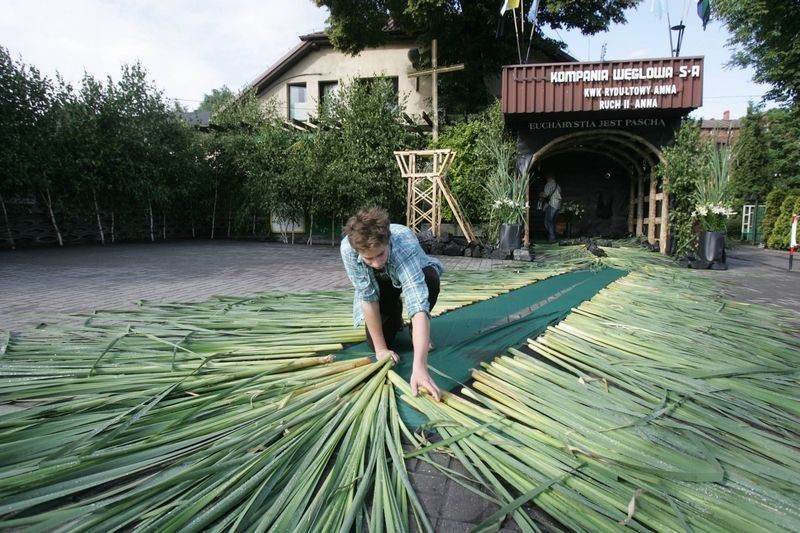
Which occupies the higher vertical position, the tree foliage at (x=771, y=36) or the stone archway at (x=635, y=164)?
the tree foliage at (x=771, y=36)

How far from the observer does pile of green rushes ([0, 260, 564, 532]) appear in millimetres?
1114

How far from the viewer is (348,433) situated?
58.5 inches

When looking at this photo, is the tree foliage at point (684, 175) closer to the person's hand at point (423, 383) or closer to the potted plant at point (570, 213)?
the potted plant at point (570, 213)

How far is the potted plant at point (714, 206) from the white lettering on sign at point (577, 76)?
236 centimetres

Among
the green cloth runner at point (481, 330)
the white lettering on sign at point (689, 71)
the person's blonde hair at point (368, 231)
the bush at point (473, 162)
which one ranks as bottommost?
the green cloth runner at point (481, 330)

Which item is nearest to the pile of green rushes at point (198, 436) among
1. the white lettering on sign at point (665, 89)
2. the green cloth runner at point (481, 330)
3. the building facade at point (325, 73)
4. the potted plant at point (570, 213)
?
the green cloth runner at point (481, 330)

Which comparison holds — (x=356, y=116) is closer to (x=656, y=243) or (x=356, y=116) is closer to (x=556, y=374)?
Result: (x=656, y=243)

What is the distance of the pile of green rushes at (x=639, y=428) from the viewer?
113 centimetres

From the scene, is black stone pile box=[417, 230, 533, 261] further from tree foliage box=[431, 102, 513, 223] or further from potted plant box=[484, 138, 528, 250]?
tree foliage box=[431, 102, 513, 223]

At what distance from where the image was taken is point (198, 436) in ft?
4.79

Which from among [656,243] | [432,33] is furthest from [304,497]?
[432,33]

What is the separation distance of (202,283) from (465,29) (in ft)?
39.6

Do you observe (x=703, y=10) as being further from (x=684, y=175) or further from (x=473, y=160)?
(x=473, y=160)

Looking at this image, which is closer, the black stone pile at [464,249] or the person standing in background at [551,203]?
the black stone pile at [464,249]
